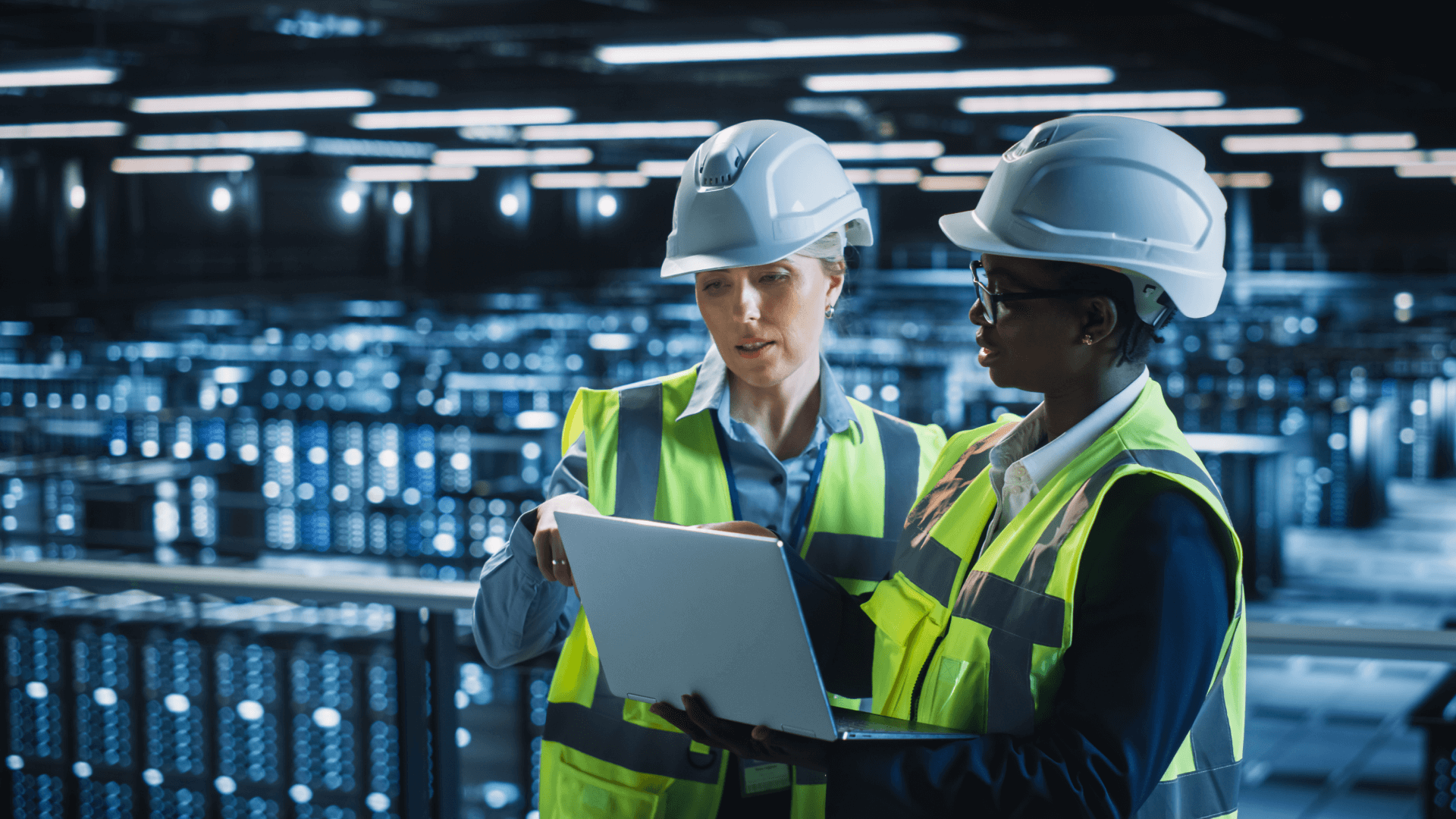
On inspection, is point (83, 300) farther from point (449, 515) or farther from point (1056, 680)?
point (1056, 680)

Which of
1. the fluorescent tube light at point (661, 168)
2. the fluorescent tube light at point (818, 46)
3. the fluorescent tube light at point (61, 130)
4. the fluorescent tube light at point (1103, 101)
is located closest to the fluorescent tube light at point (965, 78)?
the fluorescent tube light at point (1103, 101)

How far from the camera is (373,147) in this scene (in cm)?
1869

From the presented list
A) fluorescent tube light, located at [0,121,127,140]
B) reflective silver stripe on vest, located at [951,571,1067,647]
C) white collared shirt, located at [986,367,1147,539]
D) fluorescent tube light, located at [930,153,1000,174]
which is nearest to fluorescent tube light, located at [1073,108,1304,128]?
fluorescent tube light, located at [930,153,1000,174]

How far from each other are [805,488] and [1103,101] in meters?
11.5

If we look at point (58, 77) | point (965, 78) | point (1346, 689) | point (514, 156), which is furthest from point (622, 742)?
point (514, 156)

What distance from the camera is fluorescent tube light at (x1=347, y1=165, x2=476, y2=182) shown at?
21.3 meters

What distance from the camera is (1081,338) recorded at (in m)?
1.24

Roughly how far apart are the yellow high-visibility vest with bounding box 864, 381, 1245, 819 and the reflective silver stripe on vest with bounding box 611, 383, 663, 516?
403 millimetres

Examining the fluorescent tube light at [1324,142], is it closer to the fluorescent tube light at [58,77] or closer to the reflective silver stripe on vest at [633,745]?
the fluorescent tube light at [58,77]

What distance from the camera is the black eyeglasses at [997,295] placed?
4.02ft

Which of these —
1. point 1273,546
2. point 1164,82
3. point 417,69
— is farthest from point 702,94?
point 1273,546

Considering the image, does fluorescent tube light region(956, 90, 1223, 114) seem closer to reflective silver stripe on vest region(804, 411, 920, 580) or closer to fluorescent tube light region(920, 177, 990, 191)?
fluorescent tube light region(920, 177, 990, 191)

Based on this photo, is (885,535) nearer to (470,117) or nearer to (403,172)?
(470,117)

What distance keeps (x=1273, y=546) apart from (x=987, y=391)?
86.4 inches
